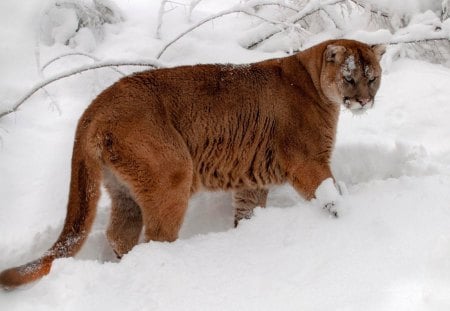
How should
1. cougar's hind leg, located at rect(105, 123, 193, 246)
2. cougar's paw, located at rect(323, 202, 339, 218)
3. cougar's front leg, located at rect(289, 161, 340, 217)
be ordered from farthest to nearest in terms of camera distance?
cougar's front leg, located at rect(289, 161, 340, 217) < cougar's paw, located at rect(323, 202, 339, 218) < cougar's hind leg, located at rect(105, 123, 193, 246)

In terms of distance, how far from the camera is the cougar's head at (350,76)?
14.5 feet

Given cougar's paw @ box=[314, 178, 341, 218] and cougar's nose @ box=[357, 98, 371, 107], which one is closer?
cougar's paw @ box=[314, 178, 341, 218]

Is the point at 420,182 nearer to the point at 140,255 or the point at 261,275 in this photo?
the point at 261,275

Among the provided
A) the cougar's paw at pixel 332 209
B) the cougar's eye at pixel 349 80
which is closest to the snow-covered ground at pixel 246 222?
the cougar's paw at pixel 332 209

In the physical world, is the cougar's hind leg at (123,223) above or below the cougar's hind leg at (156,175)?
below

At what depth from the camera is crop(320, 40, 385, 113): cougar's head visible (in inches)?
175

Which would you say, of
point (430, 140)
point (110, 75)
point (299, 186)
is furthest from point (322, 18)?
point (299, 186)

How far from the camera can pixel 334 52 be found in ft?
14.6

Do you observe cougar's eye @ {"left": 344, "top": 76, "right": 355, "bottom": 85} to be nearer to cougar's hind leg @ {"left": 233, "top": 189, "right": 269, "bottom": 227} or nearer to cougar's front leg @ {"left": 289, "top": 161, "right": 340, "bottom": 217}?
cougar's front leg @ {"left": 289, "top": 161, "right": 340, "bottom": 217}

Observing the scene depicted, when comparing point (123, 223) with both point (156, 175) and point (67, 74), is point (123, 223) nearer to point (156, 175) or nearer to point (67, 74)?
point (156, 175)

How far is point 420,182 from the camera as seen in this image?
4375mm

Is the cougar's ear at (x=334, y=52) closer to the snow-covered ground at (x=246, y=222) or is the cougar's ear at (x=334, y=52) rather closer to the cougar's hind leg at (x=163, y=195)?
the snow-covered ground at (x=246, y=222)

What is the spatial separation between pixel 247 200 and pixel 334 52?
1.49m

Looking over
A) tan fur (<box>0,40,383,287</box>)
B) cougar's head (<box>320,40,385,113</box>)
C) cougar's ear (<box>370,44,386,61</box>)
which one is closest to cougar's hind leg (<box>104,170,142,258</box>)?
tan fur (<box>0,40,383,287</box>)
